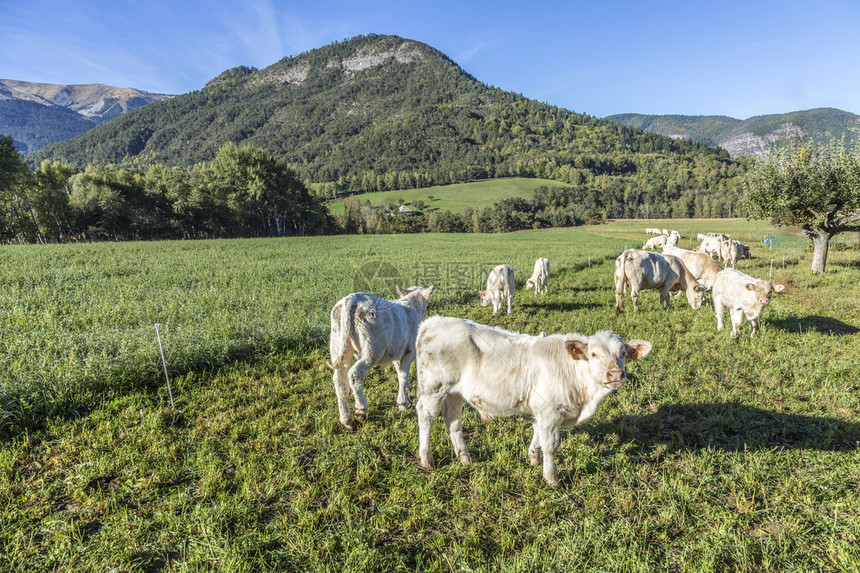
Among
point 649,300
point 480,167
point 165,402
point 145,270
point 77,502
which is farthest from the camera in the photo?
point 480,167

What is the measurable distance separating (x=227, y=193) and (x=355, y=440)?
66.9 metres

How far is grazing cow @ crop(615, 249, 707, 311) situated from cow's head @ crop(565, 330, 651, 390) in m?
9.26

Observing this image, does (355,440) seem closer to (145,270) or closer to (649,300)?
(649,300)

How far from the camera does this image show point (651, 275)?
41.5 feet

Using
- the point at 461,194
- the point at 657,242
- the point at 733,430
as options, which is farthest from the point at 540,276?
the point at 461,194

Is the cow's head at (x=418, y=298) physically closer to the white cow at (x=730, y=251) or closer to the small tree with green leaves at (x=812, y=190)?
the small tree with green leaves at (x=812, y=190)

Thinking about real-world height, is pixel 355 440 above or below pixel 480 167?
below

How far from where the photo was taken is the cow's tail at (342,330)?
18.3 feet

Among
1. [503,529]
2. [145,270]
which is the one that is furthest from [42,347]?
[145,270]

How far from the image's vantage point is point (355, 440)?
217 inches

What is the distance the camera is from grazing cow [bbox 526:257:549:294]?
15.6 meters

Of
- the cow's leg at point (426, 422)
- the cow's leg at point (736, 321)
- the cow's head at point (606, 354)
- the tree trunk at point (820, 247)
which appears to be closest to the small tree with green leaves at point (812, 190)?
the tree trunk at point (820, 247)

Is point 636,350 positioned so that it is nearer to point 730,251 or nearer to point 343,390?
point 343,390

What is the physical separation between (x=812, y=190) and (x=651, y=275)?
11446mm
